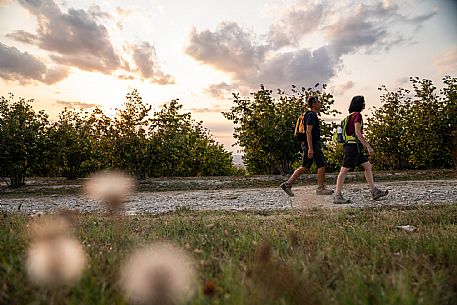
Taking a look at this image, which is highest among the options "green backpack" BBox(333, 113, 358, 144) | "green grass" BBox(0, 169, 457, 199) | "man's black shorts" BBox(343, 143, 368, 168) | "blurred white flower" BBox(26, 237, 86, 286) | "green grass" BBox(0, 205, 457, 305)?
"green backpack" BBox(333, 113, 358, 144)

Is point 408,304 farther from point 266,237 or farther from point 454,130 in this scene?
point 454,130

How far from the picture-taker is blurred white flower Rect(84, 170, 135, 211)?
2.85m

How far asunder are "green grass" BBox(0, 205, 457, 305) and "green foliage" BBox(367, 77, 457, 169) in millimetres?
16037

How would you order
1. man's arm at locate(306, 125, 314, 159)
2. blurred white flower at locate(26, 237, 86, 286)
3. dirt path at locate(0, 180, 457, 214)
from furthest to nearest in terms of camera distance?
man's arm at locate(306, 125, 314, 159) → dirt path at locate(0, 180, 457, 214) → blurred white flower at locate(26, 237, 86, 286)

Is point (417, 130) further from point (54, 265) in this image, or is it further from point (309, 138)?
point (54, 265)

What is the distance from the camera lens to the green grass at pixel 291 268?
5.96 ft

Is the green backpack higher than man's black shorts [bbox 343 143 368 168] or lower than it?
higher

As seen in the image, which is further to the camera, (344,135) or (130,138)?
(130,138)

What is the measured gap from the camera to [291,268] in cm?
230

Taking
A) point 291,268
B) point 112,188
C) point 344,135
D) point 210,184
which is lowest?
point 291,268

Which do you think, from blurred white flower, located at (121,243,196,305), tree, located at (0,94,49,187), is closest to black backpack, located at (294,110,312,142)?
blurred white flower, located at (121,243,196,305)

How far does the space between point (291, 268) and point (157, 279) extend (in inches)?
A: 33.8

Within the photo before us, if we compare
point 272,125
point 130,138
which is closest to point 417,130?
point 272,125

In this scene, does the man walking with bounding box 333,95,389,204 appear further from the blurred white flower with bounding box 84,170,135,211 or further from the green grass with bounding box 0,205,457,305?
the blurred white flower with bounding box 84,170,135,211
